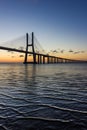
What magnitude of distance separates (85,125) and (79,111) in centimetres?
142

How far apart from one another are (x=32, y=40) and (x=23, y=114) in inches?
3585

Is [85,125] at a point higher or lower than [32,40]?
lower

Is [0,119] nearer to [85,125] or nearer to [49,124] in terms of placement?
[49,124]

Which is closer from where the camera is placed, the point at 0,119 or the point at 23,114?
the point at 0,119

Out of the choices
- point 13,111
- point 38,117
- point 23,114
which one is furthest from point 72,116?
point 13,111

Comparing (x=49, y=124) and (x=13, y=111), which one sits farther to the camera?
(x=13, y=111)

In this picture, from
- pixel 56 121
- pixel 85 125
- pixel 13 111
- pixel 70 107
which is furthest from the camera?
pixel 70 107

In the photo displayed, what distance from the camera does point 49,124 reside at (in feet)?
16.1

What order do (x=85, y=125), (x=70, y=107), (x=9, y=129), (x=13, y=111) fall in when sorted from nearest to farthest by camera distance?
(x=9, y=129) < (x=85, y=125) < (x=13, y=111) < (x=70, y=107)

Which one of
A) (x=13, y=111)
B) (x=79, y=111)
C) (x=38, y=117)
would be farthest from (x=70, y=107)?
(x=13, y=111)

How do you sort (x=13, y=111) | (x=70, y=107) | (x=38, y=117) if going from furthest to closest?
(x=70, y=107) < (x=13, y=111) < (x=38, y=117)

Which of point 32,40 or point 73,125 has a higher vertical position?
point 32,40

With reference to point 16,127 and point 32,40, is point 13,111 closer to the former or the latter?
point 16,127

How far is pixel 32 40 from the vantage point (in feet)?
313
